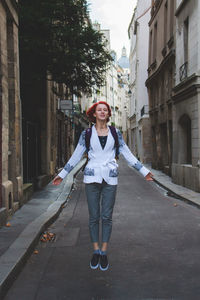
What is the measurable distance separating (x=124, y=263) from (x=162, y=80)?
18774 mm

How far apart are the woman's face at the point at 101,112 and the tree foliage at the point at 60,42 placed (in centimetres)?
872

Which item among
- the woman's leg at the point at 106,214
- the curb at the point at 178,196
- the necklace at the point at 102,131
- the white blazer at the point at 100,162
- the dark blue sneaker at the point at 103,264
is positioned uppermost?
the necklace at the point at 102,131

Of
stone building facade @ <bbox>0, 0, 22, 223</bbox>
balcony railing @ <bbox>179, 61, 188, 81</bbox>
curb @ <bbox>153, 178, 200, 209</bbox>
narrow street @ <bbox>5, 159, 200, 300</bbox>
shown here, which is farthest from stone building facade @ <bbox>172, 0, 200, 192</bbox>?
stone building facade @ <bbox>0, 0, 22, 223</bbox>

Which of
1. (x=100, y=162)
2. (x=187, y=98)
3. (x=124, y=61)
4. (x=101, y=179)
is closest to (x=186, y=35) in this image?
(x=187, y=98)

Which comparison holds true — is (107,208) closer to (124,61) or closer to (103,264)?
(103,264)

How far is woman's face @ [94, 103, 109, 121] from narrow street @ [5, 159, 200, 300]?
174 cm

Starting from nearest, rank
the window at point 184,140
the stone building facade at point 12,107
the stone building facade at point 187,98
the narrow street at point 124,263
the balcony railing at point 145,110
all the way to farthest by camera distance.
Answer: the narrow street at point 124,263, the stone building facade at point 12,107, the stone building facade at point 187,98, the window at point 184,140, the balcony railing at point 145,110

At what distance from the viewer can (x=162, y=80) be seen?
22.6 meters

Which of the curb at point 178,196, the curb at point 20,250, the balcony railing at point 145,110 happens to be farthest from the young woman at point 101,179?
the balcony railing at point 145,110

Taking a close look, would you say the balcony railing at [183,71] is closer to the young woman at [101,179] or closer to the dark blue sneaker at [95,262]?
the young woman at [101,179]

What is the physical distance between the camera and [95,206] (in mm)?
4535

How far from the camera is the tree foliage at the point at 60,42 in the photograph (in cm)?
1278

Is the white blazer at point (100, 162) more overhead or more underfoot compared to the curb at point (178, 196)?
more overhead

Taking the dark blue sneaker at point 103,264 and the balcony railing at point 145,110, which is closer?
the dark blue sneaker at point 103,264
